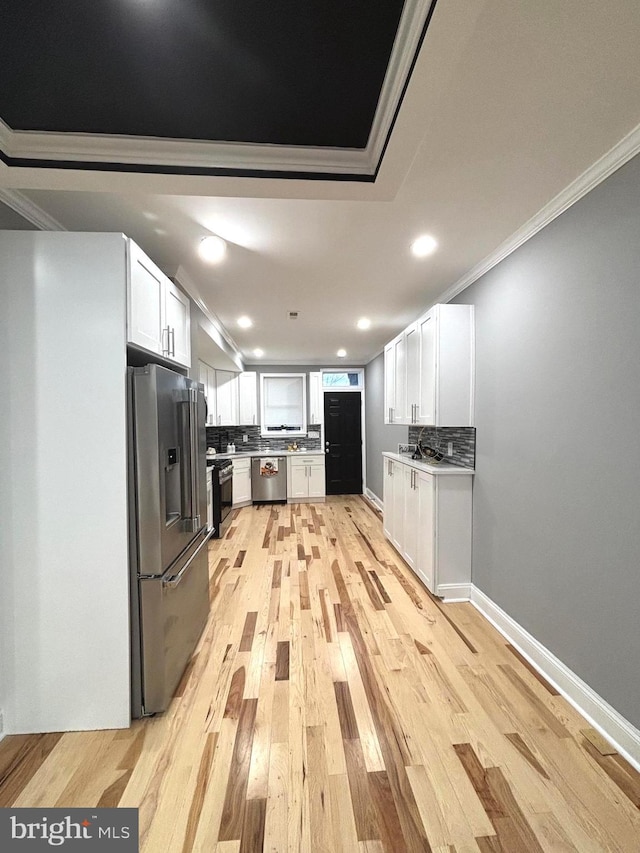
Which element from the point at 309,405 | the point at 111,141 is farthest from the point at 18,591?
the point at 309,405

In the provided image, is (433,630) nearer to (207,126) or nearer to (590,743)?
(590,743)

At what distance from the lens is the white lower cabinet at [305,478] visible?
6484 mm

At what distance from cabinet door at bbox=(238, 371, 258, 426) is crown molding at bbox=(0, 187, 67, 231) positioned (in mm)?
4431

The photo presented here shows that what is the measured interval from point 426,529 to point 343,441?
13.7ft

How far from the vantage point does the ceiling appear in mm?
966

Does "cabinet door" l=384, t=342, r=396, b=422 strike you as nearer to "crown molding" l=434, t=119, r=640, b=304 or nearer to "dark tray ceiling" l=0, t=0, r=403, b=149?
"crown molding" l=434, t=119, r=640, b=304

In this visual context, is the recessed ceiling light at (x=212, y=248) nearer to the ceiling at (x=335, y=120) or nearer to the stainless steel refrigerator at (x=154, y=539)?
the ceiling at (x=335, y=120)

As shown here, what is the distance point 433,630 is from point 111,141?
10.3 ft

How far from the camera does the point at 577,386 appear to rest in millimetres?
1817

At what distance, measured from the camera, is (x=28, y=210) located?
1843mm

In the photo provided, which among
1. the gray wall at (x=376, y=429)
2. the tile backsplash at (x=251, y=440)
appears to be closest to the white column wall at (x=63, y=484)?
the gray wall at (x=376, y=429)

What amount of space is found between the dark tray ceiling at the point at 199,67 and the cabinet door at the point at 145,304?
0.56 metres

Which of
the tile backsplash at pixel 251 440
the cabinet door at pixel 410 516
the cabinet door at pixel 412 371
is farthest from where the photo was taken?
the tile backsplash at pixel 251 440

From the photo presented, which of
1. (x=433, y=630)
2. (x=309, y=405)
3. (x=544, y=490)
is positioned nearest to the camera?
(x=544, y=490)
